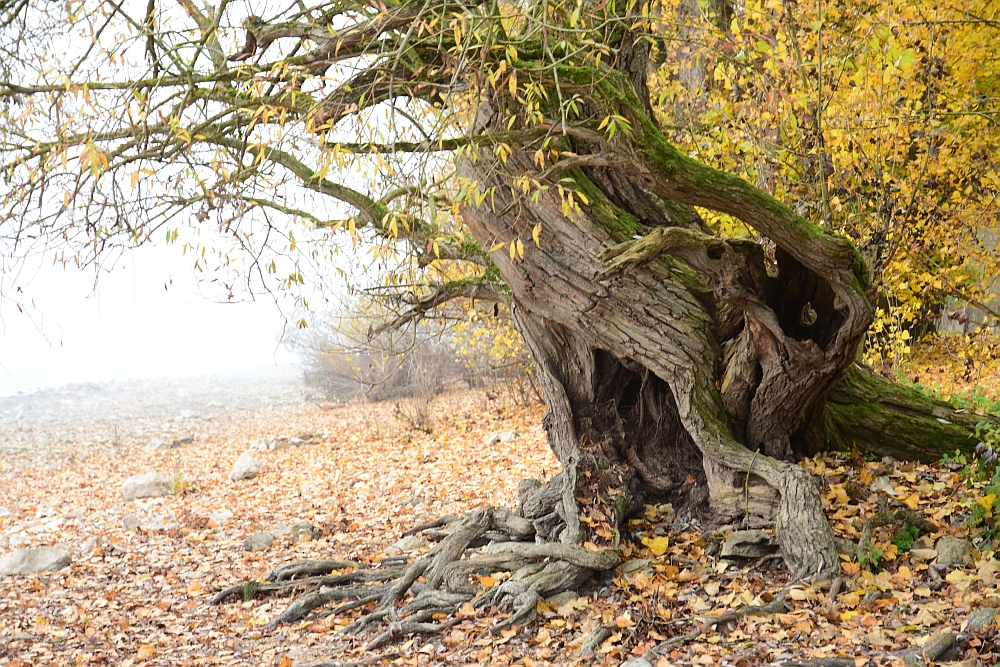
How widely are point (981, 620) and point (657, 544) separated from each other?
2.57 meters

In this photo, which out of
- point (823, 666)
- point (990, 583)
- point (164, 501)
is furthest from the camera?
point (164, 501)

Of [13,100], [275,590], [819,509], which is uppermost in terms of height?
[13,100]

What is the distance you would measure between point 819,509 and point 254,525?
271 inches

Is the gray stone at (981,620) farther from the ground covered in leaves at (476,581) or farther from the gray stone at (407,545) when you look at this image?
the gray stone at (407,545)

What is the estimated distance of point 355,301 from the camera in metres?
14.1

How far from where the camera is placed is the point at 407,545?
26.9ft

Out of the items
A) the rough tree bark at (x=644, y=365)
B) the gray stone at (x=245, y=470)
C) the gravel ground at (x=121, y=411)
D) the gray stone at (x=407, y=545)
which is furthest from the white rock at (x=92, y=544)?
the gravel ground at (x=121, y=411)

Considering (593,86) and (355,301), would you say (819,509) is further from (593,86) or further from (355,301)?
(355,301)

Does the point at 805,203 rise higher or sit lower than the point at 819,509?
higher

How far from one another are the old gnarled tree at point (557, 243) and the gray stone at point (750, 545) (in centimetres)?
19

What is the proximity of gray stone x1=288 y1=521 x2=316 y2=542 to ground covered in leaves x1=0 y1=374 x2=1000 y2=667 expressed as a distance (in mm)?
85

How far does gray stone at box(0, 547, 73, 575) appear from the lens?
8.05 metres

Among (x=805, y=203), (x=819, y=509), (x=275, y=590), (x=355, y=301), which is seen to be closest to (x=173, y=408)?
(x=355, y=301)

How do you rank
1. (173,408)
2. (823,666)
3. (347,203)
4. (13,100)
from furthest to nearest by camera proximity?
(173,408), (347,203), (13,100), (823,666)
